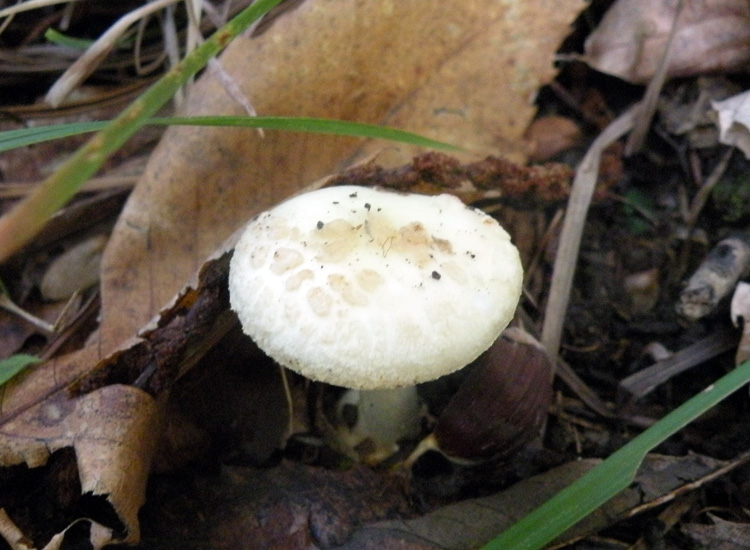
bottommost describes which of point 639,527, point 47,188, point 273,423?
point 639,527

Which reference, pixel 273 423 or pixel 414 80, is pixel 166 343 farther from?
pixel 414 80

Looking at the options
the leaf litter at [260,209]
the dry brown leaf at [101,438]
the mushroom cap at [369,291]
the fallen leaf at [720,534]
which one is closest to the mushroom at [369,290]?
the mushroom cap at [369,291]

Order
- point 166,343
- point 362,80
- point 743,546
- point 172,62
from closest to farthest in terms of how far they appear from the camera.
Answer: point 743,546 < point 166,343 < point 362,80 < point 172,62

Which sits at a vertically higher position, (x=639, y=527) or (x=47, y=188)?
(x=47, y=188)

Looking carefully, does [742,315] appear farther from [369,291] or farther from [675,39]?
[369,291]

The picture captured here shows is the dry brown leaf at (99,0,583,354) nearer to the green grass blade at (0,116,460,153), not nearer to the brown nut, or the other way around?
the green grass blade at (0,116,460,153)

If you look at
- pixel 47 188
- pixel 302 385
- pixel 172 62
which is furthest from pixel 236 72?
pixel 47 188
